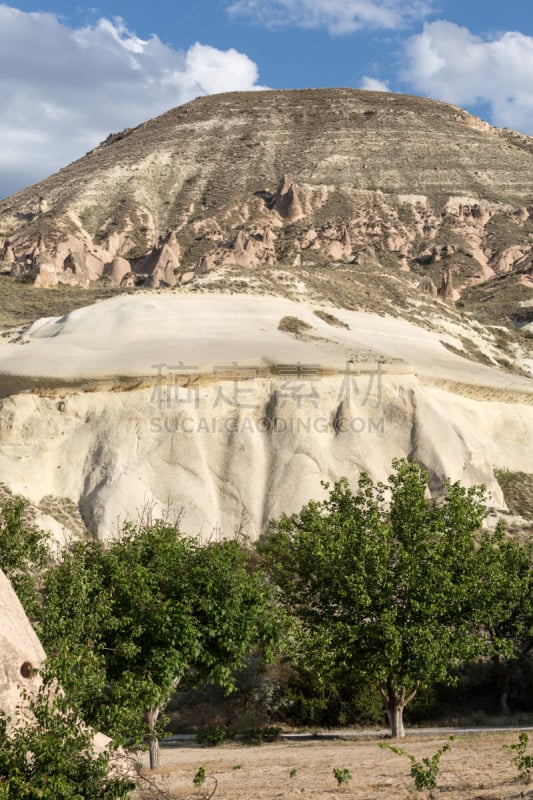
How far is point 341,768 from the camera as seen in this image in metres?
13.7

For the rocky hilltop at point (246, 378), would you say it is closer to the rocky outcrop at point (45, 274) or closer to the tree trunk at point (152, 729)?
the rocky outcrop at point (45, 274)

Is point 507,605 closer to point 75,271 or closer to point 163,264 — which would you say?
point 75,271

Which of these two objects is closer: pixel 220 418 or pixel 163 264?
pixel 220 418

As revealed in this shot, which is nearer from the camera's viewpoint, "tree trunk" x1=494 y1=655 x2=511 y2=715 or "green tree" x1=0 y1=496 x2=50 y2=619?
"green tree" x1=0 y1=496 x2=50 y2=619

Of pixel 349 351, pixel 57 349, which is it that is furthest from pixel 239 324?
pixel 57 349

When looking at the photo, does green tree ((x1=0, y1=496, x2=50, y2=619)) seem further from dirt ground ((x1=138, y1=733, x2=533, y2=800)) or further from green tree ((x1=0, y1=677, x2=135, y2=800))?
green tree ((x1=0, y1=677, x2=135, y2=800))

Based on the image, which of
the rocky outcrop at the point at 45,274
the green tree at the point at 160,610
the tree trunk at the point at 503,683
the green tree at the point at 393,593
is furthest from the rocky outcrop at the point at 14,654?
the rocky outcrop at the point at 45,274

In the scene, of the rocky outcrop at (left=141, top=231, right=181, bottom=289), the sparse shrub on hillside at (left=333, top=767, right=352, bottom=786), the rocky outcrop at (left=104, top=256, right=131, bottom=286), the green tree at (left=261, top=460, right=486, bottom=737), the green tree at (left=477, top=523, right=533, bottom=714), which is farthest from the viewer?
the rocky outcrop at (left=104, top=256, right=131, bottom=286)

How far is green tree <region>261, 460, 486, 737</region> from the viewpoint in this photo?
57.0 ft

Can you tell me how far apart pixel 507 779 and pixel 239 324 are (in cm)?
2735

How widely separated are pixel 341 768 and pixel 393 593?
479 cm

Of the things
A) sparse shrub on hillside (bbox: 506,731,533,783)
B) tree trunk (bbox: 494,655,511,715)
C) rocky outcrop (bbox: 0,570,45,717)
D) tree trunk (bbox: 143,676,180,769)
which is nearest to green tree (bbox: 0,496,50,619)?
tree trunk (bbox: 143,676,180,769)

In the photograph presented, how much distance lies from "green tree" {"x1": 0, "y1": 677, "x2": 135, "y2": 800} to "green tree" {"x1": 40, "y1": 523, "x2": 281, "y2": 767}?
3.33 metres

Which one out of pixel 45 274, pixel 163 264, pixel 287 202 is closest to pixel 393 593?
pixel 45 274
